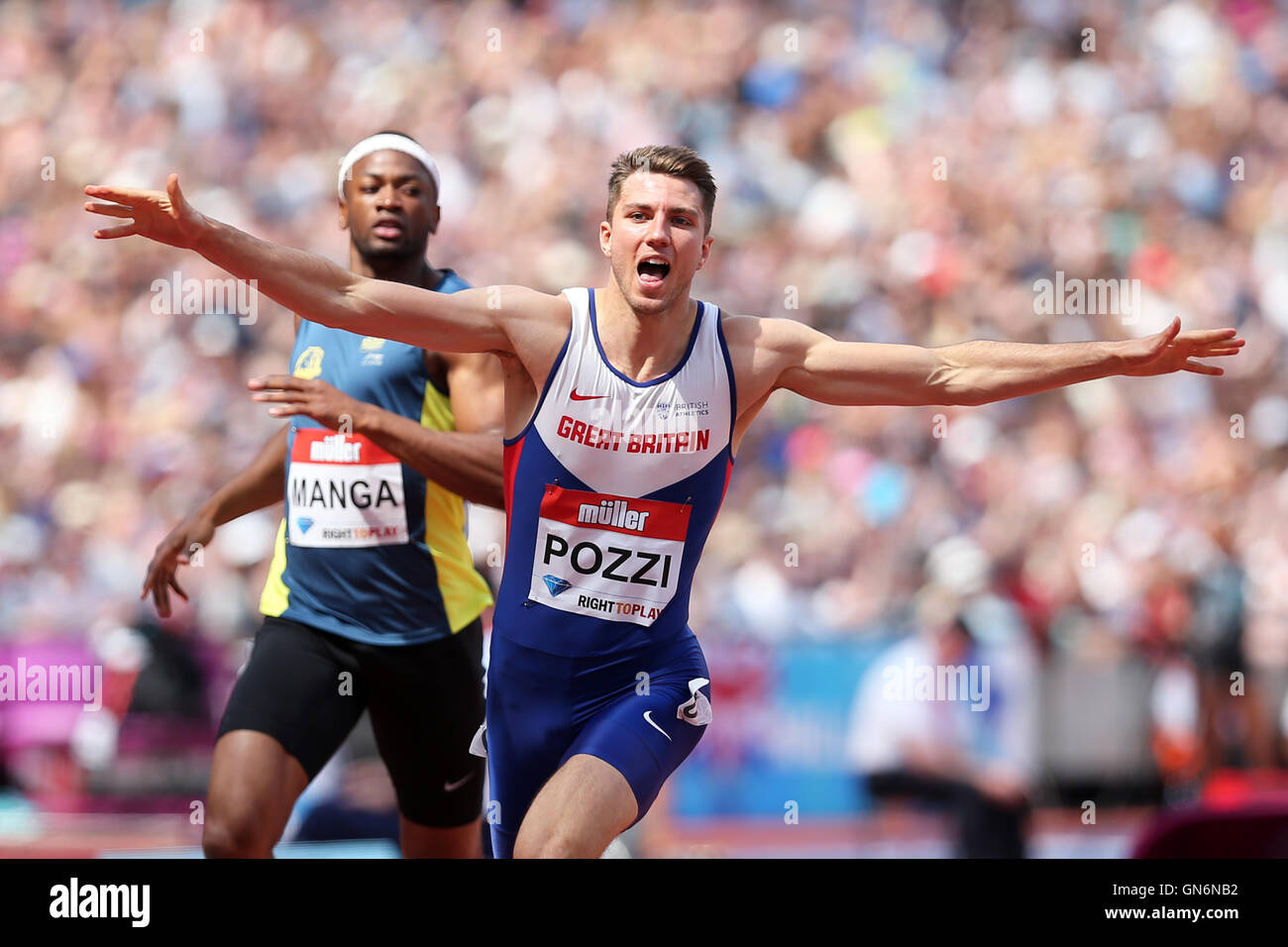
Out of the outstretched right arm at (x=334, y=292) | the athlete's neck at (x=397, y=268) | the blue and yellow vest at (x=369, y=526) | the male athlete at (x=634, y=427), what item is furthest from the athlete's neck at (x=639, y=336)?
the athlete's neck at (x=397, y=268)

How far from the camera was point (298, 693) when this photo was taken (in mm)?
5645

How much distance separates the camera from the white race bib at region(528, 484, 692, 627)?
504 cm

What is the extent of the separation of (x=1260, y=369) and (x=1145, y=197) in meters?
2.10

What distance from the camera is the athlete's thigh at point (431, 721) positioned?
19.2 ft

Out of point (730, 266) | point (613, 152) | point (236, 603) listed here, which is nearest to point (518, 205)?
point (613, 152)

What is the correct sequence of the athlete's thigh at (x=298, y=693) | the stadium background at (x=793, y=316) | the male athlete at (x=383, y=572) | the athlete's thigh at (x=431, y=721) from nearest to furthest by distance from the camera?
the athlete's thigh at (x=298, y=693) → the male athlete at (x=383, y=572) → the athlete's thigh at (x=431, y=721) → the stadium background at (x=793, y=316)

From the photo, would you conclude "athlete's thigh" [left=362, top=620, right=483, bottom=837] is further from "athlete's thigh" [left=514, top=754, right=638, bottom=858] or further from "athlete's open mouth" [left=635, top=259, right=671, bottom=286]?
"athlete's open mouth" [left=635, top=259, right=671, bottom=286]

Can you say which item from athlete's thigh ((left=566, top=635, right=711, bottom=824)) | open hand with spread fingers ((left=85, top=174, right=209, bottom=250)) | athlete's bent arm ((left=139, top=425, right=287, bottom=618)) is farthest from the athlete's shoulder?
athlete's thigh ((left=566, top=635, right=711, bottom=824))

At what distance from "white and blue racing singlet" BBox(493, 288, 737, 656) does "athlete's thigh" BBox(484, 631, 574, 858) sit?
79mm

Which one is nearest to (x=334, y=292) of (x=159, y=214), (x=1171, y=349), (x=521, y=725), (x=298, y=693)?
(x=159, y=214)

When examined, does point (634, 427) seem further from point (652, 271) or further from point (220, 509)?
point (220, 509)

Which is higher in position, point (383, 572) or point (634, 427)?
point (634, 427)

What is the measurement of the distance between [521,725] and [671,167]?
6.25 ft

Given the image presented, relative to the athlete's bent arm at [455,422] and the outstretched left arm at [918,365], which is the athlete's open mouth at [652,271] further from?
the athlete's bent arm at [455,422]
